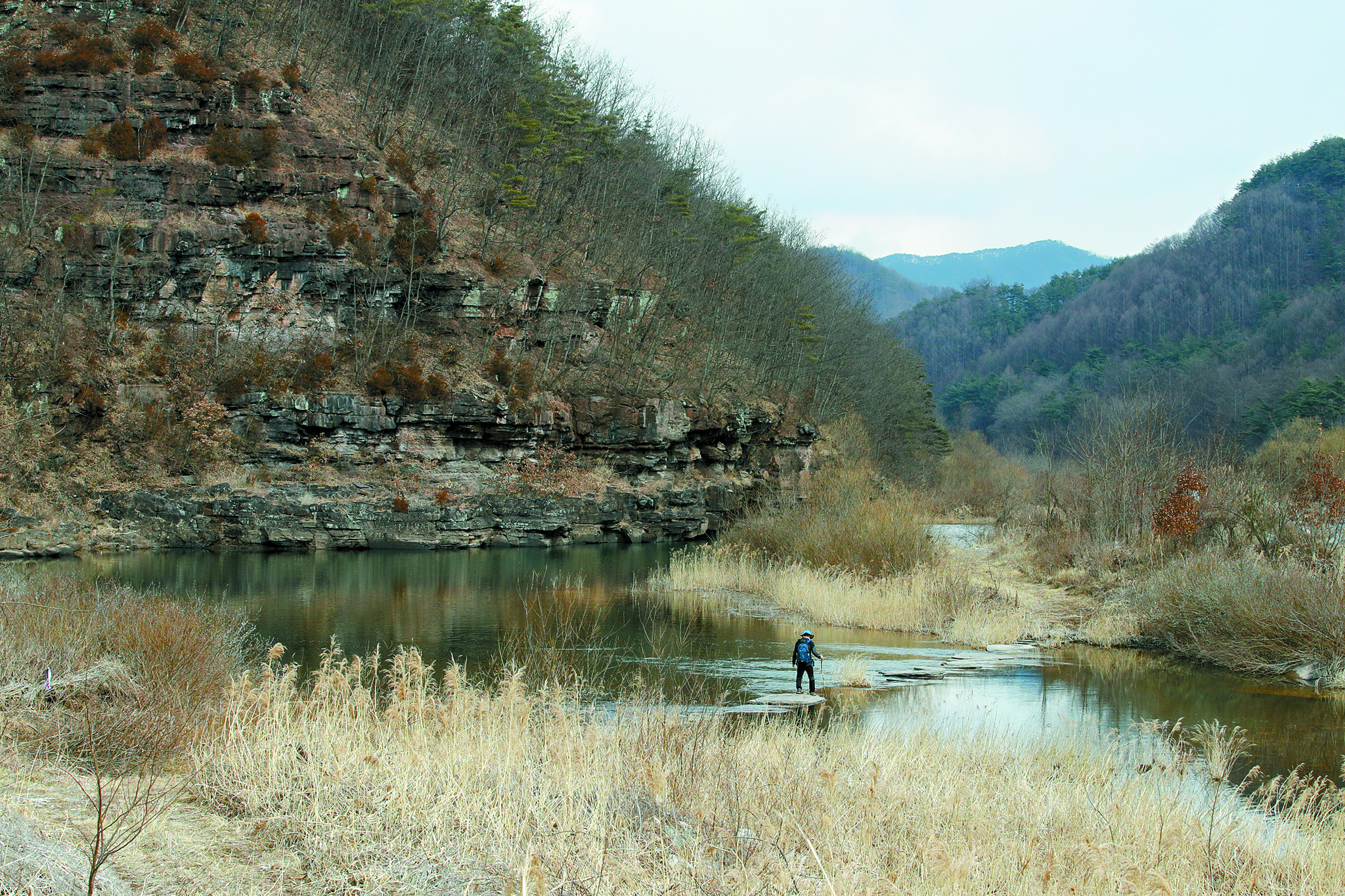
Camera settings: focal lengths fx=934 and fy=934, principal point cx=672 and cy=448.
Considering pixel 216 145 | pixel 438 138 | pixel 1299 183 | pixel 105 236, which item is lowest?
pixel 105 236

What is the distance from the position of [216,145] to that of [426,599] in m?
31.2

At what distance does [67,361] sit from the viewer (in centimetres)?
3903

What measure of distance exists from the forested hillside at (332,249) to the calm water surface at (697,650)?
11486mm

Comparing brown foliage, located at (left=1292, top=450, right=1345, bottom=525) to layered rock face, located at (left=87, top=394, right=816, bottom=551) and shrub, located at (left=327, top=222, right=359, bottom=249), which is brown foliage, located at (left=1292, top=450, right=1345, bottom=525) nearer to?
layered rock face, located at (left=87, top=394, right=816, bottom=551)

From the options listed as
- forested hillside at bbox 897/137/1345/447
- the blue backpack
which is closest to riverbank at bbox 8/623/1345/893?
the blue backpack

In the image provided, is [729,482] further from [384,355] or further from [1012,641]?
[1012,641]

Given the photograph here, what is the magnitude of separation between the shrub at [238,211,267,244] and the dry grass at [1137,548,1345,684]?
40.0 metres

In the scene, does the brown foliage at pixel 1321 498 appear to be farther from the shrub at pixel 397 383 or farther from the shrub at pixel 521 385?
the shrub at pixel 397 383

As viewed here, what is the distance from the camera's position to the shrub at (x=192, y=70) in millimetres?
46500

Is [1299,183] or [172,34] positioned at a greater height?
[1299,183]

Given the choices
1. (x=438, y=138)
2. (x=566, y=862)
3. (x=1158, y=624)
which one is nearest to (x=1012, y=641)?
(x=1158, y=624)

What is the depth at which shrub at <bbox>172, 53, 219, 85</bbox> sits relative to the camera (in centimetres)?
4650

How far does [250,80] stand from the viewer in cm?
4747

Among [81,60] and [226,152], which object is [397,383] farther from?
[81,60]
